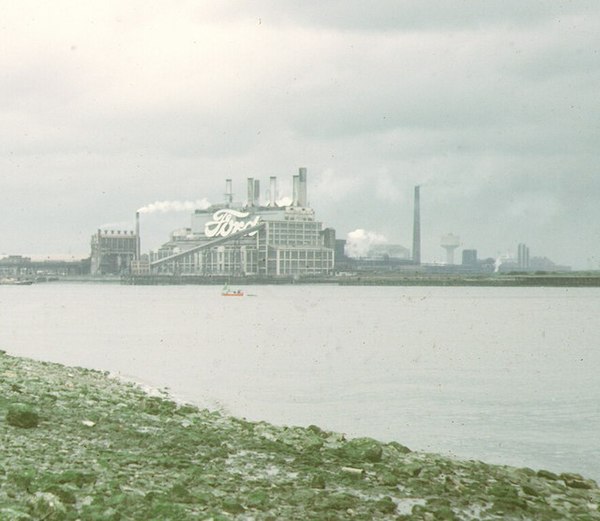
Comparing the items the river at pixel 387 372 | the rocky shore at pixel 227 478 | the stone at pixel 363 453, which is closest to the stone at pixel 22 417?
the rocky shore at pixel 227 478

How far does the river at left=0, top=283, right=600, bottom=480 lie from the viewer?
75.8 feet

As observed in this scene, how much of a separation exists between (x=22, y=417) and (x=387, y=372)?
2626cm

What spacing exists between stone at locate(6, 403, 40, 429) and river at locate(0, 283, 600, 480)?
8847 millimetres

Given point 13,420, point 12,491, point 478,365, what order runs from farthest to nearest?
point 478,365
point 13,420
point 12,491

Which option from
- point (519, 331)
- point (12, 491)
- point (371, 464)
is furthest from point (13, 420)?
point (519, 331)

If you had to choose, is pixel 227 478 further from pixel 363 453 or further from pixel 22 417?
pixel 22 417

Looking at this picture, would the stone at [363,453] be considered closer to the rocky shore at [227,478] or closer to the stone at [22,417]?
the rocky shore at [227,478]

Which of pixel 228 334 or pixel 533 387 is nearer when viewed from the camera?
pixel 533 387

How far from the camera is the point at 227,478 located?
12680 millimetres

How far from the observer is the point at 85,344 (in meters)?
56.4

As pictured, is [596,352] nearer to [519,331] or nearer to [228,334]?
[519,331]

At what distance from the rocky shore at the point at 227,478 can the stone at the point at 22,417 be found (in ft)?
0.06

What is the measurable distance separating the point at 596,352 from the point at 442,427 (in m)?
30.8

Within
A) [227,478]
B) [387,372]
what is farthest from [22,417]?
[387,372]
